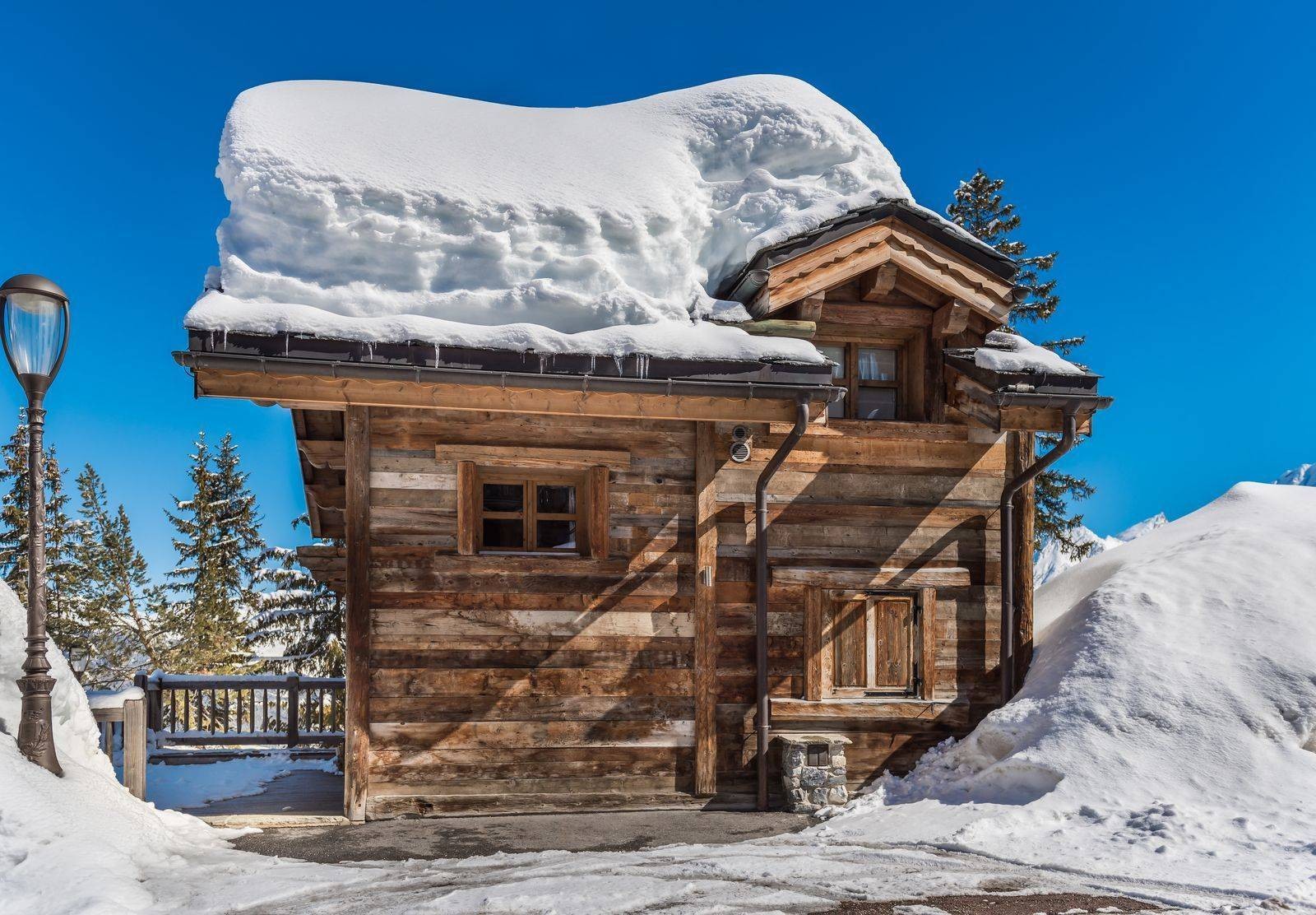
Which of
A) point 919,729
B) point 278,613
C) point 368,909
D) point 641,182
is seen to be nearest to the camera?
point 368,909

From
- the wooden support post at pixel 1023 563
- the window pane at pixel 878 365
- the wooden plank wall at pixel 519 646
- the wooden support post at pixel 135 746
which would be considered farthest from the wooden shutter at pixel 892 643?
the wooden support post at pixel 135 746

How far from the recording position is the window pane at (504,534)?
934 centimetres

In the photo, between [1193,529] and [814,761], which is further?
[1193,529]

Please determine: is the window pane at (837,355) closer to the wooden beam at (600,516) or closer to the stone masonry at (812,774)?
the wooden beam at (600,516)

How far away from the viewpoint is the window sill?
372 inches

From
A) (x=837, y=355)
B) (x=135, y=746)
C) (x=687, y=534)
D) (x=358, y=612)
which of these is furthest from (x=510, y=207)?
(x=135, y=746)

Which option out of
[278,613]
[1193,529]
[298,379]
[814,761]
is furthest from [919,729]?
[278,613]

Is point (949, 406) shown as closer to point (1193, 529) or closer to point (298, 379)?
point (1193, 529)

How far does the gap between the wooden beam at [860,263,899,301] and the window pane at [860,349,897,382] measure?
65 cm

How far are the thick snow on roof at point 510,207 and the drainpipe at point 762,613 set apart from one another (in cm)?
119

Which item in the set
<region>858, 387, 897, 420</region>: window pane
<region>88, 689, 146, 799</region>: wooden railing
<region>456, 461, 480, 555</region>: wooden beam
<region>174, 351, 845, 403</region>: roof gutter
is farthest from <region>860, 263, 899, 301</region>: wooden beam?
<region>88, 689, 146, 799</region>: wooden railing

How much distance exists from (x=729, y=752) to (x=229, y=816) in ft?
15.5

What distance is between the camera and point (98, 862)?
216 inches

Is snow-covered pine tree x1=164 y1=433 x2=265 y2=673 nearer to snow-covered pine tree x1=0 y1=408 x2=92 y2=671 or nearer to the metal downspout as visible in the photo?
snow-covered pine tree x1=0 y1=408 x2=92 y2=671
